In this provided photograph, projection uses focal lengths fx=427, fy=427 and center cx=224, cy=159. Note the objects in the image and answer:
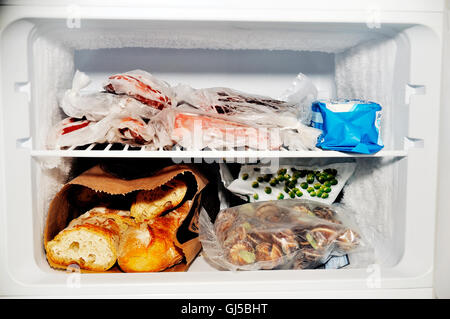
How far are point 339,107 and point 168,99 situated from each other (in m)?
0.44

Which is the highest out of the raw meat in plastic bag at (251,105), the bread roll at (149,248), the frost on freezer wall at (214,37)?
the frost on freezer wall at (214,37)

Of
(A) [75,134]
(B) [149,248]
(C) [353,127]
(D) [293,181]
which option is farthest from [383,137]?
(A) [75,134]

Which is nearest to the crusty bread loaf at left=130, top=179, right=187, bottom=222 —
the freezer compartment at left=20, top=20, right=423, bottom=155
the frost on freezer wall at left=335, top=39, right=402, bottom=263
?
the freezer compartment at left=20, top=20, right=423, bottom=155

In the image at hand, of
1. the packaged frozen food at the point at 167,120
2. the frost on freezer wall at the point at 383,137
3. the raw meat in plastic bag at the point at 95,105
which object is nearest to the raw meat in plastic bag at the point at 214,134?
the packaged frozen food at the point at 167,120

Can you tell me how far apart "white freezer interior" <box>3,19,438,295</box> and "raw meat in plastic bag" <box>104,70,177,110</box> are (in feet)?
0.34

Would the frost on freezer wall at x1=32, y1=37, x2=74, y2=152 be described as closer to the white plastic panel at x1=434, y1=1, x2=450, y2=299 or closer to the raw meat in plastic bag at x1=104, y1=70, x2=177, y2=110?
the raw meat in plastic bag at x1=104, y1=70, x2=177, y2=110

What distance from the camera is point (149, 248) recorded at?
1000 millimetres

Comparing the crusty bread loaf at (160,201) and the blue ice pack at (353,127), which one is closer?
the blue ice pack at (353,127)

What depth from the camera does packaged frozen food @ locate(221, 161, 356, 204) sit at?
3.97 ft

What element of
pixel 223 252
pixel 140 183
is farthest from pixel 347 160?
pixel 140 183

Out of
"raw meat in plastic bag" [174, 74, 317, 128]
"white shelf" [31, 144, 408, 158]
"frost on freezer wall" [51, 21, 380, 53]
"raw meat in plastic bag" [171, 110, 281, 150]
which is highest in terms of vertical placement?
"frost on freezer wall" [51, 21, 380, 53]

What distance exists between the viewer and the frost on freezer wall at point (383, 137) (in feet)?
3.41

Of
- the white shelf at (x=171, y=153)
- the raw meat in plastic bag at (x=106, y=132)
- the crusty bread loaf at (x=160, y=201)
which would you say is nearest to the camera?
the white shelf at (x=171, y=153)

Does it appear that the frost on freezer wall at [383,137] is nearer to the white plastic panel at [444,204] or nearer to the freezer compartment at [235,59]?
the freezer compartment at [235,59]
